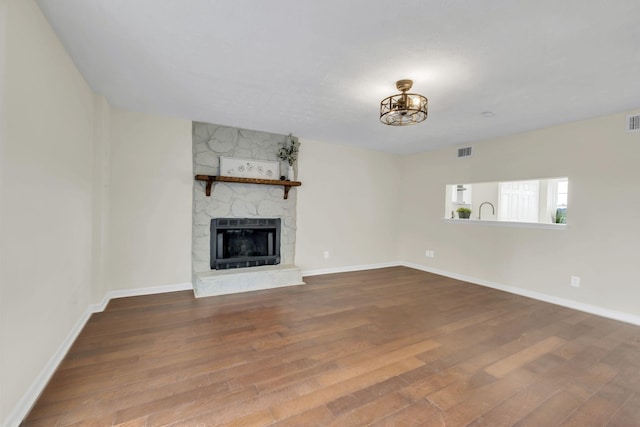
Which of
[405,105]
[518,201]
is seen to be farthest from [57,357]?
[518,201]

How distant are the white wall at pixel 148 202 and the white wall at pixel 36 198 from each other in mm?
1026

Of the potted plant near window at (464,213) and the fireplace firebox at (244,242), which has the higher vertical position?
the potted plant near window at (464,213)

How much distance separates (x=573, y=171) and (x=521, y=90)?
174 centimetres

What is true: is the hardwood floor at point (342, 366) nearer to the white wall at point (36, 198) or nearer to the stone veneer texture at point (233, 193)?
the white wall at point (36, 198)

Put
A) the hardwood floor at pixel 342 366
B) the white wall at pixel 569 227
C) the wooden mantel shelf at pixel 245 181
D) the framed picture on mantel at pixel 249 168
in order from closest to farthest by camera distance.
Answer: the hardwood floor at pixel 342 366 < the white wall at pixel 569 227 < the wooden mantel shelf at pixel 245 181 < the framed picture on mantel at pixel 249 168

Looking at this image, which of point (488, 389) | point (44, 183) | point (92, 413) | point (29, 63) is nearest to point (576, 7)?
point (488, 389)

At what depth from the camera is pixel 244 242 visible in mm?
4516

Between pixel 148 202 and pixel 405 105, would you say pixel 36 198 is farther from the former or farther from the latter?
pixel 405 105

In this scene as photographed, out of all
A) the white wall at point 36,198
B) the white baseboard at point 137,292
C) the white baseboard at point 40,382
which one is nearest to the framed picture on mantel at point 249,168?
the white baseboard at point 137,292

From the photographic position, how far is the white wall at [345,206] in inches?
196

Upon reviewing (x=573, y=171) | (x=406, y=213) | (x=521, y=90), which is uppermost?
(x=521, y=90)

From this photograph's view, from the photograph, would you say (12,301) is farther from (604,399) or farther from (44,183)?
(604,399)

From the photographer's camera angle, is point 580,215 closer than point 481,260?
Yes

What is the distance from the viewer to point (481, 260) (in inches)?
183
